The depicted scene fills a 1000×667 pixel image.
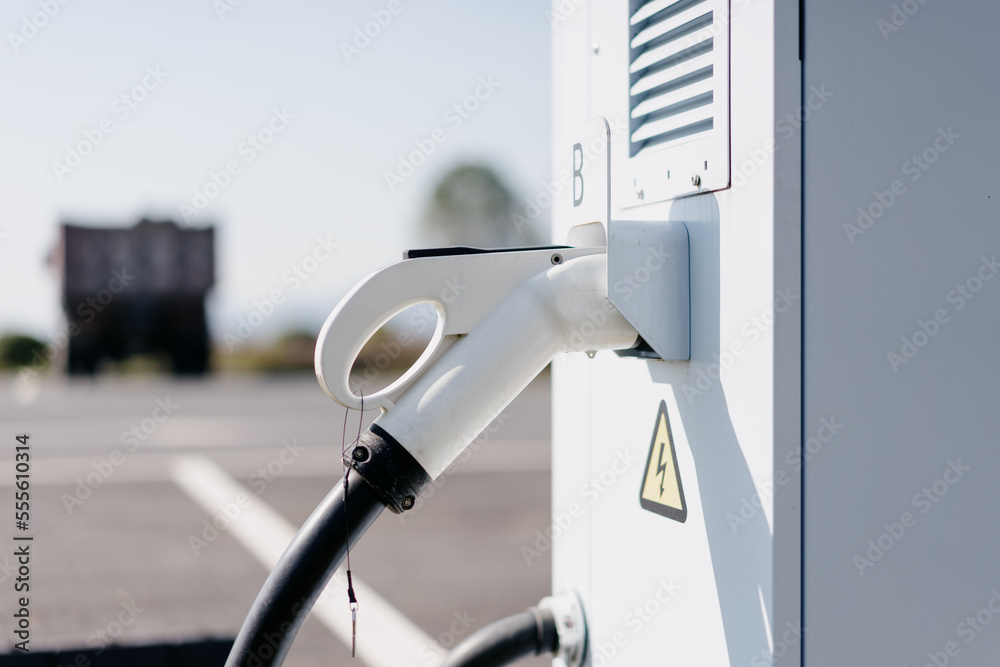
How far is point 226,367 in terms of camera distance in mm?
25531

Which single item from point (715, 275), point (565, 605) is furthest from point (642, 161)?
point (565, 605)

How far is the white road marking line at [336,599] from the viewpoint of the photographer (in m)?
4.15

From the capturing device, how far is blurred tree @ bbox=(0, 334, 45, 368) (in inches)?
942
